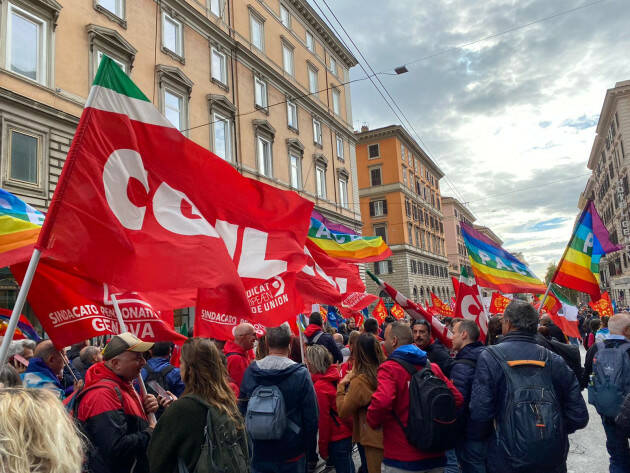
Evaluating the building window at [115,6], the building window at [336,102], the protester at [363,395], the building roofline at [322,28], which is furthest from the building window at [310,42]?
the protester at [363,395]

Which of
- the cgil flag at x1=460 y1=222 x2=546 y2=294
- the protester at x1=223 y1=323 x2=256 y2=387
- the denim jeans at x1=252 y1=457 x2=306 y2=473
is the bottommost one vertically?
the denim jeans at x1=252 y1=457 x2=306 y2=473

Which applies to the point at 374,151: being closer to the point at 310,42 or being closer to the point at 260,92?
the point at 310,42

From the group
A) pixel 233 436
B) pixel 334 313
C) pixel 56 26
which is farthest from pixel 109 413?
pixel 56 26

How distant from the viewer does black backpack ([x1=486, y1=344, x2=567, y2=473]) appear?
309 cm

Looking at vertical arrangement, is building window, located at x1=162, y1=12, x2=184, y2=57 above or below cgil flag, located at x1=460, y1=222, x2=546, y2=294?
above

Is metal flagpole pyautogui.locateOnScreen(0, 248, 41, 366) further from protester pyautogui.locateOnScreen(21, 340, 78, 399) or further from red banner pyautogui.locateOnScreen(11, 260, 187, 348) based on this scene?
protester pyautogui.locateOnScreen(21, 340, 78, 399)

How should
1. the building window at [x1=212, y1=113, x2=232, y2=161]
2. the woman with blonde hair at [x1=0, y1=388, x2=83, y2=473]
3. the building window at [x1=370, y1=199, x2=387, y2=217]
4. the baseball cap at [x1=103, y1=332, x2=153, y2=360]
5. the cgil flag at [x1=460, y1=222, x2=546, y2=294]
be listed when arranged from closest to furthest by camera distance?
the woman with blonde hair at [x1=0, y1=388, x2=83, y2=473]
the baseball cap at [x1=103, y1=332, x2=153, y2=360]
the cgil flag at [x1=460, y1=222, x2=546, y2=294]
the building window at [x1=212, y1=113, x2=232, y2=161]
the building window at [x1=370, y1=199, x2=387, y2=217]

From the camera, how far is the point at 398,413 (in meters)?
3.60

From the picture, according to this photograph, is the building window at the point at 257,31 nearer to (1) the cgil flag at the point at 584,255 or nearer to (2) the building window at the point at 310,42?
(2) the building window at the point at 310,42

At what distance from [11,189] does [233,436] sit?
12.7 meters

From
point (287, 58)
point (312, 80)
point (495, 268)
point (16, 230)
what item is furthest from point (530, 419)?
point (312, 80)

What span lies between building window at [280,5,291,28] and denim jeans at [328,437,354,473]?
27.8m

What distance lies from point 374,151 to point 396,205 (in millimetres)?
6409

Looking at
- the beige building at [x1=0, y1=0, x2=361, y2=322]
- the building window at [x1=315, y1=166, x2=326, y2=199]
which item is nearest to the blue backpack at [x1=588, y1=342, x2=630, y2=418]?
the beige building at [x1=0, y1=0, x2=361, y2=322]
